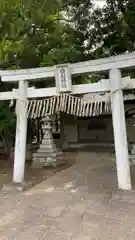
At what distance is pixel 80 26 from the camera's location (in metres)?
11.5

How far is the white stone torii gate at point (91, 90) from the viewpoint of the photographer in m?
6.07

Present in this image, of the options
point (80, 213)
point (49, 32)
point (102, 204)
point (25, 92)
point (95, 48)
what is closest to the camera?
point (80, 213)

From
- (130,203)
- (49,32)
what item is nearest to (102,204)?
(130,203)

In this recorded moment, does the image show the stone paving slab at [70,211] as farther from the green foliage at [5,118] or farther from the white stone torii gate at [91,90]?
the green foliage at [5,118]

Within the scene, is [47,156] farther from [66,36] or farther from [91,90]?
[91,90]

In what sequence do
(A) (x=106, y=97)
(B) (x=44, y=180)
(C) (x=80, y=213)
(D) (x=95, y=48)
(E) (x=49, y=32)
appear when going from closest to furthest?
(C) (x=80, y=213) < (A) (x=106, y=97) < (B) (x=44, y=180) < (E) (x=49, y=32) < (D) (x=95, y=48)

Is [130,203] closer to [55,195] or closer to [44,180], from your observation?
[55,195]

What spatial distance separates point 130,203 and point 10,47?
6252 millimetres

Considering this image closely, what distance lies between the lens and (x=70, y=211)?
480 cm

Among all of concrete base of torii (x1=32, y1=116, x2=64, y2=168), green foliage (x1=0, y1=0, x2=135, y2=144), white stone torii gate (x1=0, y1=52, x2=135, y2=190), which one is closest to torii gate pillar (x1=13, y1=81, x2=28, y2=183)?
white stone torii gate (x1=0, y1=52, x2=135, y2=190)

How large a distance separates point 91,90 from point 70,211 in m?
2.67

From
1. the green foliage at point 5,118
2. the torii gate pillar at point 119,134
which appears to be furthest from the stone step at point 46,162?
the torii gate pillar at point 119,134

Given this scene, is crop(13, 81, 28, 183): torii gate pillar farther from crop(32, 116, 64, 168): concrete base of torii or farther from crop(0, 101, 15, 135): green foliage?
crop(32, 116, 64, 168): concrete base of torii

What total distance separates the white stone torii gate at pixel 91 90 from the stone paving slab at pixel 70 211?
619 mm
